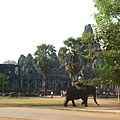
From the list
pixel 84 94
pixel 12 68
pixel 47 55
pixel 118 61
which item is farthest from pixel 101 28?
pixel 12 68

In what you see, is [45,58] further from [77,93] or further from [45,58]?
[77,93]

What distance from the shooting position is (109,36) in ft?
82.7

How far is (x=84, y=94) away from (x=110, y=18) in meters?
11.9

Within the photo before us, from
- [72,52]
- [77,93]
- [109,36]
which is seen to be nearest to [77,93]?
[77,93]

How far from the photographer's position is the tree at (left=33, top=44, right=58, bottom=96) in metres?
73.7

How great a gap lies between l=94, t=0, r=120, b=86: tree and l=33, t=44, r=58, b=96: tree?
47.8 metres

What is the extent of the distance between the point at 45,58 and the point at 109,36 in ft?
163

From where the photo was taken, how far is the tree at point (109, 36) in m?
24.4

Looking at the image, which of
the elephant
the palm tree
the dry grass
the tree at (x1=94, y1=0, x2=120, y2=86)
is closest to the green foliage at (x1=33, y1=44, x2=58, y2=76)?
the palm tree

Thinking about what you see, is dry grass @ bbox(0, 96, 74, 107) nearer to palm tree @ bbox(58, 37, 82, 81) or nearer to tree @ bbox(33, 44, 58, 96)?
palm tree @ bbox(58, 37, 82, 81)

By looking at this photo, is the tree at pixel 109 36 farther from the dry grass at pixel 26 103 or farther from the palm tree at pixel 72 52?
the palm tree at pixel 72 52

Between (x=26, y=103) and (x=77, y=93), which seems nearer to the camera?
(x=77, y=93)

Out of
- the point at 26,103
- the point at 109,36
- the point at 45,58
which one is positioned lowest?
the point at 26,103

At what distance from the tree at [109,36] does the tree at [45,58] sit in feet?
157
